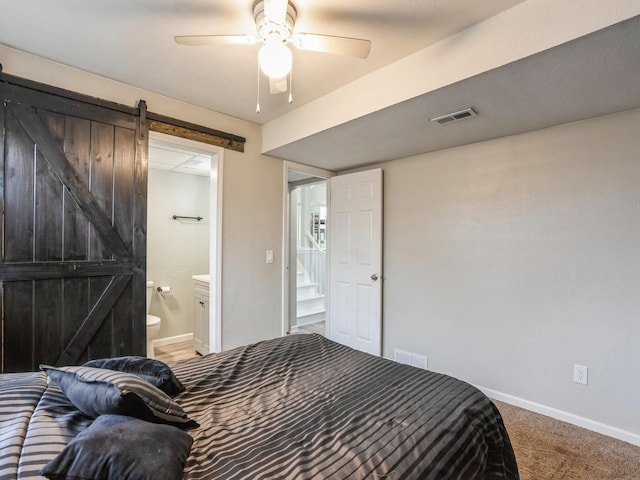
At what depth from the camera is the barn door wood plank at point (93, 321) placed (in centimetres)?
214

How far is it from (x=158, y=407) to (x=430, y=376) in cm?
120

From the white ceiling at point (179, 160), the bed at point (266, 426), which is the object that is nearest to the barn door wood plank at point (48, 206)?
the white ceiling at point (179, 160)

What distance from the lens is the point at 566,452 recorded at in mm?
1961

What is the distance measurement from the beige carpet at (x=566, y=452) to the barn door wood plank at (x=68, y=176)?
3.04 metres

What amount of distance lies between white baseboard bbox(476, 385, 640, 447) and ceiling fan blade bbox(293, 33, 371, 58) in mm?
2808

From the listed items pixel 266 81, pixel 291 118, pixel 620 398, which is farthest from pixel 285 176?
pixel 620 398

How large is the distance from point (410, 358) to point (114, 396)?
2884mm

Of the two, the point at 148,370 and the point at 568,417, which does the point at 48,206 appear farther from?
the point at 568,417

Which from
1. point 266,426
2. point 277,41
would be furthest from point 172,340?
point 277,41

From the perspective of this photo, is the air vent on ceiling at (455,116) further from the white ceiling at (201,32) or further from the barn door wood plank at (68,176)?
the barn door wood plank at (68,176)

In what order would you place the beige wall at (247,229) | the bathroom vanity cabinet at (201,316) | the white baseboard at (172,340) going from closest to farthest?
the beige wall at (247,229) < the bathroom vanity cabinet at (201,316) < the white baseboard at (172,340)

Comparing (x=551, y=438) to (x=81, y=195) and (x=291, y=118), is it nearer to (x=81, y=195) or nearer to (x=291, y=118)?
(x=291, y=118)

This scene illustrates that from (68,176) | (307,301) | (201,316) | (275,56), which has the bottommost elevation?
(307,301)

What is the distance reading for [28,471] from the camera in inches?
27.5
